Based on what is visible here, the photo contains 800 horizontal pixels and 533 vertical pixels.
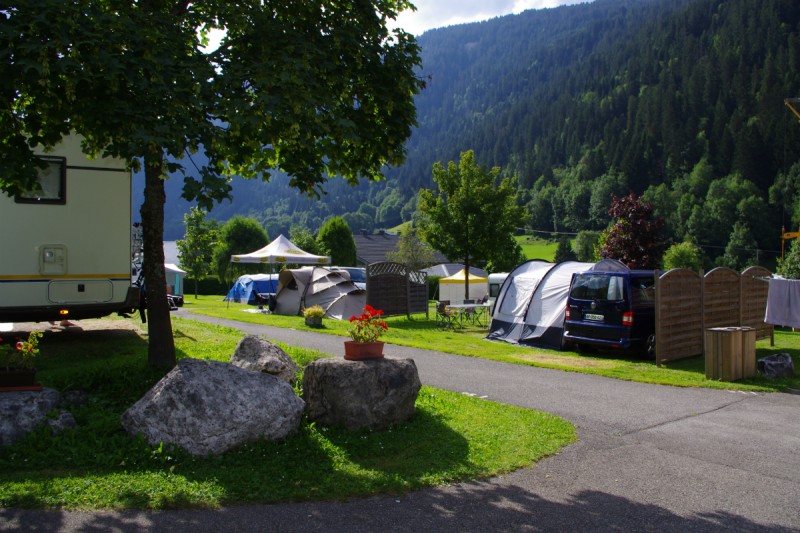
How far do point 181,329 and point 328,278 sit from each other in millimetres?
11931

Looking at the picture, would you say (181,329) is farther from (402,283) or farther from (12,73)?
(402,283)

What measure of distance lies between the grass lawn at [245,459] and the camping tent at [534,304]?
25.6ft

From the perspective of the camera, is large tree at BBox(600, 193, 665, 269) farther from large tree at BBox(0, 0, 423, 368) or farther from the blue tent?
large tree at BBox(0, 0, 423, 368)

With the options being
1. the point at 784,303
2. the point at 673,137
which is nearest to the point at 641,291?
the point at 784,303

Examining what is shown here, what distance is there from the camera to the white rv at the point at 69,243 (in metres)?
8.94

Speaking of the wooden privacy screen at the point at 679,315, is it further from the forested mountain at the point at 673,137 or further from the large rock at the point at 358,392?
the forested mountain at the point at 673,137

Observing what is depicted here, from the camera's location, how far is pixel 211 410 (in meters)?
5.79

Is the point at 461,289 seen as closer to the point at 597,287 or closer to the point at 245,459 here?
the point at 597,287

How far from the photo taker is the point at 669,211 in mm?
90188

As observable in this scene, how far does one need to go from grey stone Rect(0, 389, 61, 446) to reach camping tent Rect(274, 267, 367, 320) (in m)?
16.2

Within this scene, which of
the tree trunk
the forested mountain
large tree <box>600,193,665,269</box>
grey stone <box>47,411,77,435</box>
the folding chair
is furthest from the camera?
the forested mountain

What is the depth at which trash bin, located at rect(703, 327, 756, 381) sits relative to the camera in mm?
10758

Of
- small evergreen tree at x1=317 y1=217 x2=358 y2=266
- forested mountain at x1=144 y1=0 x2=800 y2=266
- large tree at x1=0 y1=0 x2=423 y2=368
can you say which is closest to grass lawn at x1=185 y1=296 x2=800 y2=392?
large tree at x1=0 y1=0 x2=423 y2=368

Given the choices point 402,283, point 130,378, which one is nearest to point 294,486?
point 130,378
